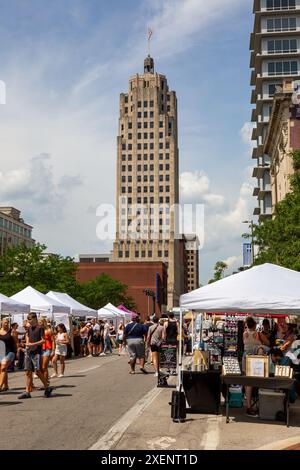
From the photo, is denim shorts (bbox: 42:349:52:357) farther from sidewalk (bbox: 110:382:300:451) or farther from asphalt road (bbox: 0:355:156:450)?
sidewalk (bbox: 110:382:300:451)

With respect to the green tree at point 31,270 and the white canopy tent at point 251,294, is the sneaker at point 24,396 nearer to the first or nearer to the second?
the white canopy tent at point 251,294

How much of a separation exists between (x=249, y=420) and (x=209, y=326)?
23.4m

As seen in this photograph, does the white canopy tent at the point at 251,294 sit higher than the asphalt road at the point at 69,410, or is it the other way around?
the white canopy tent at the point at 251,294

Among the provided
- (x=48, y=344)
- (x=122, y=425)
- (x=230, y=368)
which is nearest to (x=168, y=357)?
(x=48, y=344)

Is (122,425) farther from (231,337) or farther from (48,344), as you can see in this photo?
(231,337)

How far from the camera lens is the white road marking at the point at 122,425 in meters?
8.03

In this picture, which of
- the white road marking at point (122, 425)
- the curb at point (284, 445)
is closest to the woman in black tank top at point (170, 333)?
the white road marking at point (122, 425)

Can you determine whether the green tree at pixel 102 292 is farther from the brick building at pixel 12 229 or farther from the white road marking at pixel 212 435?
the white road marking at pixel 212 435

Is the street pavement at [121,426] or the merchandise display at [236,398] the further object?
the merchandise display at [236,398]

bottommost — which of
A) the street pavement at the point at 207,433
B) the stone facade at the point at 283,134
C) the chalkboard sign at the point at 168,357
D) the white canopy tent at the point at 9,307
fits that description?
the street pavement at the point at 207,433

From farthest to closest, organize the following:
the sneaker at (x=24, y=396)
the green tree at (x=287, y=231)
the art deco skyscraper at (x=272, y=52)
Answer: the art deco skyscraper at (x=272, y=52) < the green tree at (x=287, y=231) < the sneaker at (x=24, y=396)

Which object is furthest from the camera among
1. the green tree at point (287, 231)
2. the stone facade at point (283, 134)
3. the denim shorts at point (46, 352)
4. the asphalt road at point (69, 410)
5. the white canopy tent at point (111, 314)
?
the stone facade at point (283, 134)

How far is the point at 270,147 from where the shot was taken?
6359 cm
